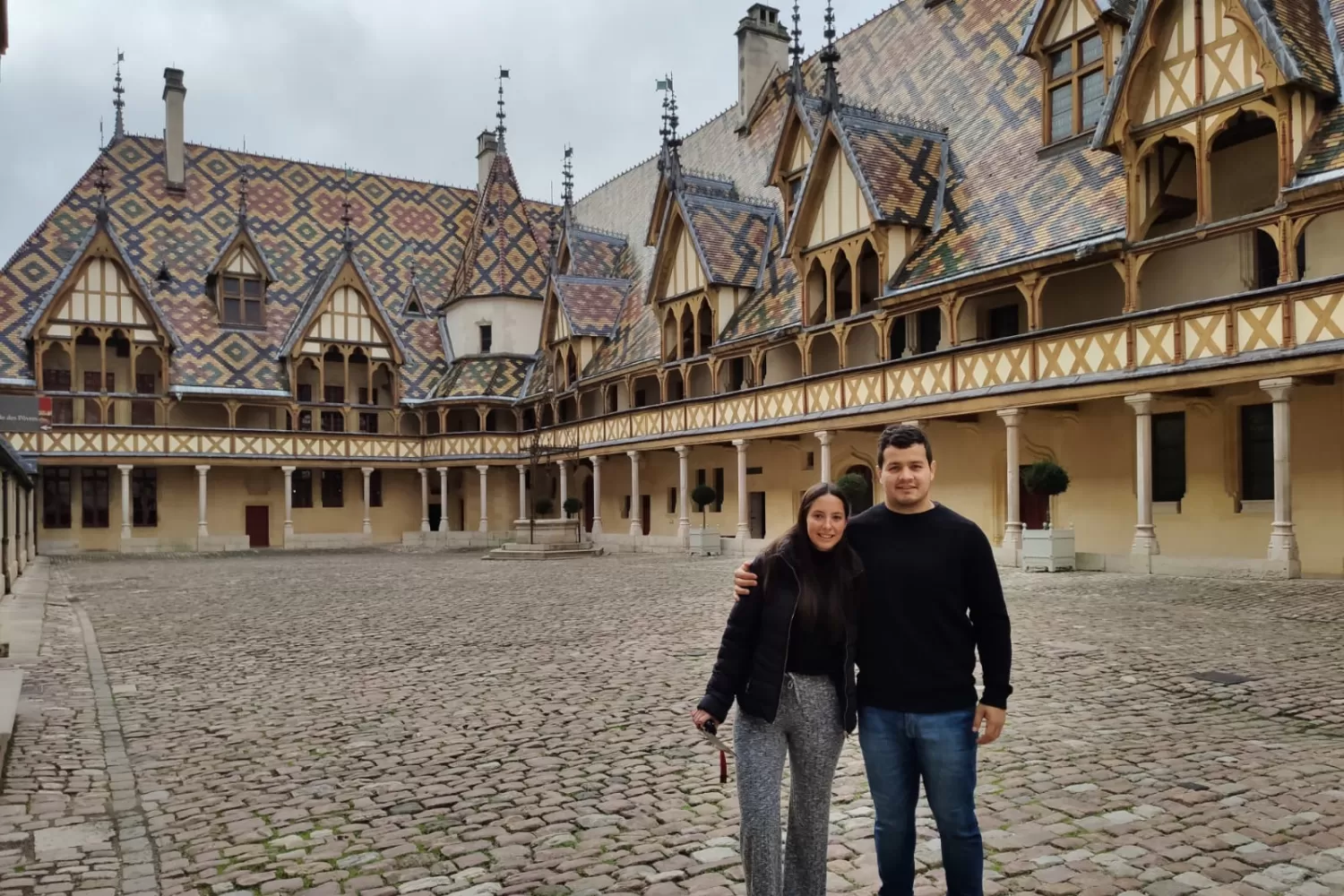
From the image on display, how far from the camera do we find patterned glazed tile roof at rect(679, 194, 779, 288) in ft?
99.3

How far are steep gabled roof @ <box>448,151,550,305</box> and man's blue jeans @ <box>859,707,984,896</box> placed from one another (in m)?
40.8

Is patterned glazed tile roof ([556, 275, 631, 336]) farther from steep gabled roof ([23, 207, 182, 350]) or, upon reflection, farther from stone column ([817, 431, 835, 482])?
stone column ([817, 431, 835, 482])

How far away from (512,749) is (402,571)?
58.9 feet

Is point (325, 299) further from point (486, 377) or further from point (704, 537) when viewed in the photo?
point (704, 537)

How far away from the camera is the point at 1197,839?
4.77 m

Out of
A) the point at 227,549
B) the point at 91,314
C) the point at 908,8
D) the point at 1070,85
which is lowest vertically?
the point at 227,549

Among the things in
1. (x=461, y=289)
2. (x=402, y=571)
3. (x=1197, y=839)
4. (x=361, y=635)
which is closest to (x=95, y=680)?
(x=361, y=635)

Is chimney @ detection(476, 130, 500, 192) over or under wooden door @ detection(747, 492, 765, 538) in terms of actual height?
over

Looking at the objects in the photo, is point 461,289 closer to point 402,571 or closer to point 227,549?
point 227,549

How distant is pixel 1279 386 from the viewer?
51.1 feet

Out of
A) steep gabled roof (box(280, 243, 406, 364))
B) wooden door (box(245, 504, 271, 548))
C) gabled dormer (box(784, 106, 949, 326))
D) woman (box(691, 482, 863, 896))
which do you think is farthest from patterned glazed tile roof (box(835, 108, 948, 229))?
wooden door (box(245, 504, 271, 548))

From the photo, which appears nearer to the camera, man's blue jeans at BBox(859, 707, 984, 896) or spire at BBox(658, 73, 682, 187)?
man's blue jeans at BBox(859, 707, 984, 896)

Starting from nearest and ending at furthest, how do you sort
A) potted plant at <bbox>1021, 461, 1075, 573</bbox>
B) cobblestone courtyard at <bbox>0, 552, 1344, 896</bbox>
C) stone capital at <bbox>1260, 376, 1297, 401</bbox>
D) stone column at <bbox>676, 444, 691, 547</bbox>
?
cobblestone courtyard at <bbox>0, 552, 1344, 896</bbox> < stone capital at <bbox>1260, 376, 1297, 401</bbox> < potted plant at <bbox>1021, 461, 1075, 573</bbox> < stone column at <bbox>676, 444, 691, 547</bbox>

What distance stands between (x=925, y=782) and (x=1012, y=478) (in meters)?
17.3
